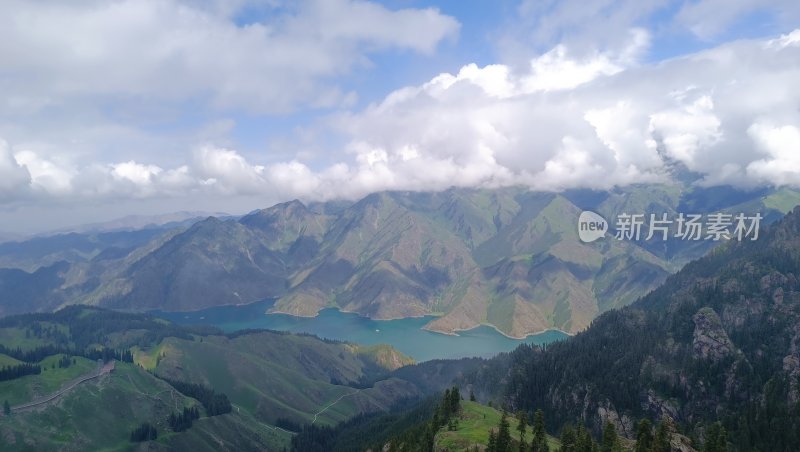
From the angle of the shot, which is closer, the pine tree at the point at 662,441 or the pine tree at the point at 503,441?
the pine tree at the point at 662,441

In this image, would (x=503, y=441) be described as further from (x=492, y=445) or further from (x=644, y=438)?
(x=644, y=438)

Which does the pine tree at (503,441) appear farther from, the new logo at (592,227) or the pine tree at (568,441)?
the new logo at (592,227)

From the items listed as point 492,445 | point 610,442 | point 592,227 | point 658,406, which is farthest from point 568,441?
point 658,406

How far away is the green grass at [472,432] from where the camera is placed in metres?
111

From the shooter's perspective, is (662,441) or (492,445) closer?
(662,441)

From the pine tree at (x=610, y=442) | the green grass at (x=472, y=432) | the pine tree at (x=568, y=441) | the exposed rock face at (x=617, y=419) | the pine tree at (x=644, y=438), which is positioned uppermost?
the pine tree at (x=644, y=438)

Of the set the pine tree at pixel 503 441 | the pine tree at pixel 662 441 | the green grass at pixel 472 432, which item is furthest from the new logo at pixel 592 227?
the pine tree at pixel 662 441

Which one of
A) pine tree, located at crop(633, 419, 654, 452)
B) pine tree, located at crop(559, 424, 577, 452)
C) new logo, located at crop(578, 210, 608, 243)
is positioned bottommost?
pine tree, located at crop(559, 424, 577, 452)

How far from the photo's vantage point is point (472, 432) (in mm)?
119625

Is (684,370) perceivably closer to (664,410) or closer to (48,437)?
(664,410)

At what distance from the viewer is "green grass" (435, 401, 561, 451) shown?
111 m

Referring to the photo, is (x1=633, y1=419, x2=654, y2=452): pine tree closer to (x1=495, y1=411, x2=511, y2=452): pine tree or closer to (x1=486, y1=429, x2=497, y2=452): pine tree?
(x1=495, y1=411, x2=511, y2=452): pine tree

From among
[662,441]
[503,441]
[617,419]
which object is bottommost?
[617,419]

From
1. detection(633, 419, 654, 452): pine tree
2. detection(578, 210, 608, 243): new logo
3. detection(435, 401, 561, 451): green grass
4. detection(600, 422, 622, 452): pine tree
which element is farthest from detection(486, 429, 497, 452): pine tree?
detection(578, 210, 608, 243): new logo
